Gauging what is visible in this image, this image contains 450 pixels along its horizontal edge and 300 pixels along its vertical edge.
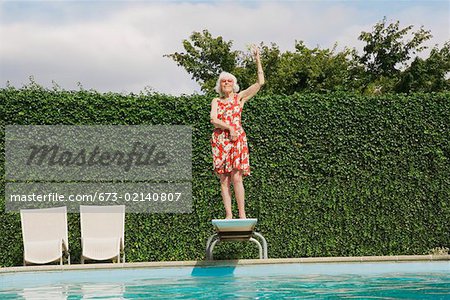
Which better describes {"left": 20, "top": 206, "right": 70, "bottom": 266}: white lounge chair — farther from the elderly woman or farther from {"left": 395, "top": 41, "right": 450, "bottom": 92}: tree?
{"left": 395, "top": 41, "right": 450, "bottom": 92}: tree

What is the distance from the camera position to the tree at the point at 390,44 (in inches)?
950

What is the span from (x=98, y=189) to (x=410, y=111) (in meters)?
4.84

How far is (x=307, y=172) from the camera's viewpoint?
10062mm

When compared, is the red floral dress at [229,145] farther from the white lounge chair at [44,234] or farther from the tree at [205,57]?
the tree at [205,57]

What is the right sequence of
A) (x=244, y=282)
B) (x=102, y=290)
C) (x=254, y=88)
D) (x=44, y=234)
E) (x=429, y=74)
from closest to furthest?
(x=102, y=290) → (x=244, y=282) → (x=254, y=88) → (x=44, y=234) → (x=429, y=74)

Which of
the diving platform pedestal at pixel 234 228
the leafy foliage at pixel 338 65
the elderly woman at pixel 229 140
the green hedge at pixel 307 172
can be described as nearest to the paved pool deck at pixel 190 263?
the diving platform pedestal at pixel 234 228

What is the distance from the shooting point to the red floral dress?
27.5ft

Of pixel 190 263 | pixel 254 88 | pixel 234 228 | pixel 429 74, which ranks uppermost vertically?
pixel 429 74

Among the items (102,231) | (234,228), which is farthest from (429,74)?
(234,228)

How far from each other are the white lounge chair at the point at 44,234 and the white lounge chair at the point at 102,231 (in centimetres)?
29

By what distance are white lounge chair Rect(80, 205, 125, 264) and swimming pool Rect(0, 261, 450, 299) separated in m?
1.31

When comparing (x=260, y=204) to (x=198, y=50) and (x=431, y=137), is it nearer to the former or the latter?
(x=431, y=137)

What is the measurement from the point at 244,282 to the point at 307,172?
10.2ft

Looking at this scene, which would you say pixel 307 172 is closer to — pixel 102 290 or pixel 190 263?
pixel 190 263
